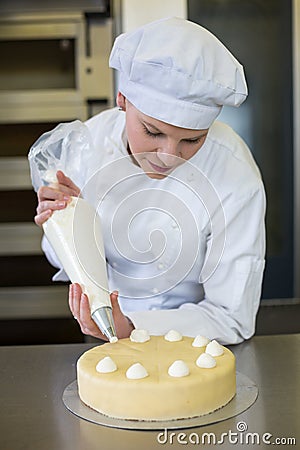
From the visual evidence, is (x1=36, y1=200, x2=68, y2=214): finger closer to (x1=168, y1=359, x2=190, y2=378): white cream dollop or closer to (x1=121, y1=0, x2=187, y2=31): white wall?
(x1=168, y1=359, x2=190, y2=378): white cream dollop

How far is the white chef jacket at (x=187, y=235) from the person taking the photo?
3.56 ft

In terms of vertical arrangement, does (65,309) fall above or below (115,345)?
below

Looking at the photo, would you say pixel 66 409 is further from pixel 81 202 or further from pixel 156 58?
pixel 156 58

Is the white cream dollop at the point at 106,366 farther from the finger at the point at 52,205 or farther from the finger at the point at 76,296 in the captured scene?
the finger at the point at 52,205

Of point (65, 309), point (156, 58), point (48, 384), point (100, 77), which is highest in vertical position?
point (156, 58)

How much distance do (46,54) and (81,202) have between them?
4.50 feet

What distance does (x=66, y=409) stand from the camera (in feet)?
3.03

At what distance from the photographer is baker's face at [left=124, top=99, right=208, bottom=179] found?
1.05m

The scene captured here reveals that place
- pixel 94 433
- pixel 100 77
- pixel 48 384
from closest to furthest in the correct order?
pixel 94 433, pixel 48 384, pixel 100 77

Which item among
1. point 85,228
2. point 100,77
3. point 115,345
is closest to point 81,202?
point 85,228

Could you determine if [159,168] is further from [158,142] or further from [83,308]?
[83,308]

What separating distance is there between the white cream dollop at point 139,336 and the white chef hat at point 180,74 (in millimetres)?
314

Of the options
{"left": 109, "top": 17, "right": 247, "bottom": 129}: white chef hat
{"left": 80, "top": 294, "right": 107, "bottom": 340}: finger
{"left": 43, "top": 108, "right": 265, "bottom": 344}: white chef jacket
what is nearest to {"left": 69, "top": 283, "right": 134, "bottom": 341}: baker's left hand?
{"left": 80, "top": 294, "right": 107, "bottom": 340}: finger

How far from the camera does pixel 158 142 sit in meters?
1.08
